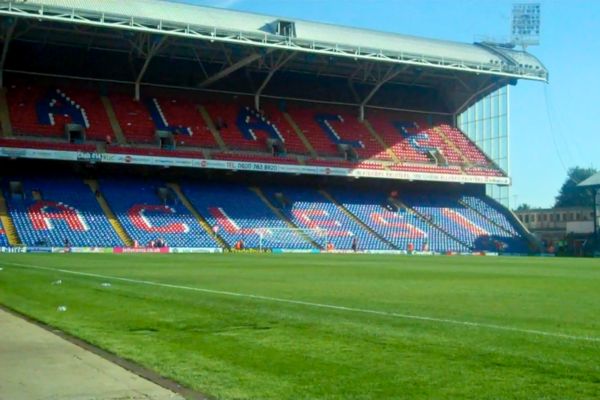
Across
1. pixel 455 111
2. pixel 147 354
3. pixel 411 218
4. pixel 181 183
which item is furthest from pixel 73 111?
pixel 147 354

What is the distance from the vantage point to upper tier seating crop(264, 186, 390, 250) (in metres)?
58.3

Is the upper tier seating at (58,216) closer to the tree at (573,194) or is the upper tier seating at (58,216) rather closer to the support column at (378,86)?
the support column at (378,86)

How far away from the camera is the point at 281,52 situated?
57.2 meters

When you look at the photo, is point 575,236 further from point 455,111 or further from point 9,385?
point 9,385

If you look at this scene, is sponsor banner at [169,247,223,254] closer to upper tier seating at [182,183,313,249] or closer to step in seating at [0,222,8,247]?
upper tier seating at [182,183,313,249]

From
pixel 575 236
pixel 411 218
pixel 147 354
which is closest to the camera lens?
pixel 147 354

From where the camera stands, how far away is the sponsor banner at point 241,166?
52094 mm

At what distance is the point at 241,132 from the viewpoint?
205ft

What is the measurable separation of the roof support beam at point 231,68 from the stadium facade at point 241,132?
0.14m

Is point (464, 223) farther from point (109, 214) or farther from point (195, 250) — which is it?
point (109, 214)

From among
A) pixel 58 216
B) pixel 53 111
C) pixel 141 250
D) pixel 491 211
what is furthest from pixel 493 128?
pixel 58 216

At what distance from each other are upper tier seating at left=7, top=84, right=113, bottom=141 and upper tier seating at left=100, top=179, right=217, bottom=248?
Result: 13.9 feet

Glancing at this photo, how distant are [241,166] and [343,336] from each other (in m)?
49.2

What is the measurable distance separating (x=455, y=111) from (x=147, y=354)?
68668 mm
